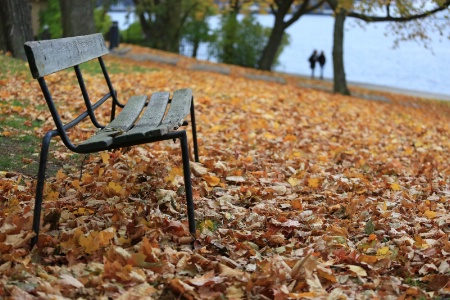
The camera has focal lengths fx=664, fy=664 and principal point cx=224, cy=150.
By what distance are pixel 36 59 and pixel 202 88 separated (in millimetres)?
7901

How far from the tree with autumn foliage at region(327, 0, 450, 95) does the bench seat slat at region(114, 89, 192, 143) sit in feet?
39.1

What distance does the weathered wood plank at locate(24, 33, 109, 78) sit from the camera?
3418 millimetres

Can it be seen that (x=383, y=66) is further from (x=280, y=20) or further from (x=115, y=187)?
(x=115, y=187)

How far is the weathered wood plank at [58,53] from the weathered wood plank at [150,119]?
0.55m

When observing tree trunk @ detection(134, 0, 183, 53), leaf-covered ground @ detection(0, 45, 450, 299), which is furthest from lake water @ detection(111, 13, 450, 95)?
leaf-covered ground @ detection(0, 45, 450, 299)

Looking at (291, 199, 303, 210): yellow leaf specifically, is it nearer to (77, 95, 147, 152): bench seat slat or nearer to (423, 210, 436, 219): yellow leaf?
(423, 210, 436, 219): yellow leaf

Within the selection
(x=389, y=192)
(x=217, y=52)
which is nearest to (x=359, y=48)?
(x=217, y=52)

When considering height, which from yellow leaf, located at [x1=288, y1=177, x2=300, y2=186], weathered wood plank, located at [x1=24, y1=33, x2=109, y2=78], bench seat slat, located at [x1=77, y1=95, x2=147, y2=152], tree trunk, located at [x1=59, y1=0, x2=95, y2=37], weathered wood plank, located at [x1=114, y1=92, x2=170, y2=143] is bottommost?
yellow leaf, located at [x1=288, y1=177, x2=300, y2=186]

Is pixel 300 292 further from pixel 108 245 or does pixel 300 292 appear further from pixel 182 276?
pixel 108 245

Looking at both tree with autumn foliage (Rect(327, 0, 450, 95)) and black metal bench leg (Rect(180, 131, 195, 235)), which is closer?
black metal bench leg (Rect(180, 131, 195, 235))

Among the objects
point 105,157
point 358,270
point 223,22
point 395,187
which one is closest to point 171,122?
point 105,157

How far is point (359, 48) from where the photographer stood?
6231 cm

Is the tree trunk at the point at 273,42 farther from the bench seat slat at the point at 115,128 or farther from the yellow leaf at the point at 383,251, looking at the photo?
the yellow leaf at the point at 383,251

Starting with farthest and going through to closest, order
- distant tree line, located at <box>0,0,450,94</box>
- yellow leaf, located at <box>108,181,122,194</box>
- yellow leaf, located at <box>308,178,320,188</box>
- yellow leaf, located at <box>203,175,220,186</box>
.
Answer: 1. distant tree line, located at <box>0,0,450,94</box>
2. yellow leaf, located at <box>308,178,320,188</box>
3. yellow leaf, located at <box>203,175,220,186</box>
4. yellow leaf, located at <box>108,181,122,194</box>
